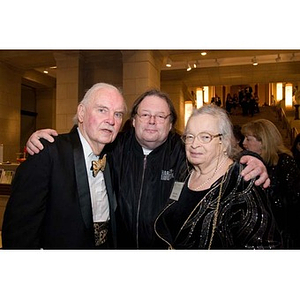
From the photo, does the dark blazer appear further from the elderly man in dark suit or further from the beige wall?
the beige wall

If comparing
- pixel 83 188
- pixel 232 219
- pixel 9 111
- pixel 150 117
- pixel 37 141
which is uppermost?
pixel 9 111

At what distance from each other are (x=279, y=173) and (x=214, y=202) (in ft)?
3.18

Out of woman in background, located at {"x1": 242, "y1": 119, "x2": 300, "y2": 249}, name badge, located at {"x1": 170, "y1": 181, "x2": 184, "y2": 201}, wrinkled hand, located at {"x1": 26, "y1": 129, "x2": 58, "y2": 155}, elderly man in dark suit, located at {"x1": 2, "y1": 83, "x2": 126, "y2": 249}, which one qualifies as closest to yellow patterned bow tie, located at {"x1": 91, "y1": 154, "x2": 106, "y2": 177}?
elderly man in dark suit, located at {"x1": 2, "y1": 83, "x2": 126, "y2": 249}

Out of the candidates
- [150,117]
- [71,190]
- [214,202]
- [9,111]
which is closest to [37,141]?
[71,190]

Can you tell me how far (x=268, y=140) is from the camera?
7.27ft

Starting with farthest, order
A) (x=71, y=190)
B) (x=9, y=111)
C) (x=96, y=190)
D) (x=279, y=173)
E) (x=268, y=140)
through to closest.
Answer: (x=9, y=111) → (x=268, y=140) → (x=279, y=173) → (x=96, y=190) → (x=71, y=190)

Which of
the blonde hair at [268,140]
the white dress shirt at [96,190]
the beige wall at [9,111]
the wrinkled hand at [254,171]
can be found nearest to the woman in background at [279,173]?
the blonde hair at [268,140]

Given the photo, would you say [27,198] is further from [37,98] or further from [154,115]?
[37,98]

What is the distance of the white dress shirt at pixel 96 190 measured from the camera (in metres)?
1.44

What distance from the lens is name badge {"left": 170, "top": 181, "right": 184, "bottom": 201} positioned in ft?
4.54

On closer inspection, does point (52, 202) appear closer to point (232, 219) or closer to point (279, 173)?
point (232, 219)

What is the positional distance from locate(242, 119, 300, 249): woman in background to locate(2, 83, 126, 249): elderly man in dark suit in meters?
0.93

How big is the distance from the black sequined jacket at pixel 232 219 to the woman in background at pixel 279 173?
21.2 inches

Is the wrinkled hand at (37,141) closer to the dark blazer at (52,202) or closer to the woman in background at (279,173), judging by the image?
the dark blazer at (52,202)
